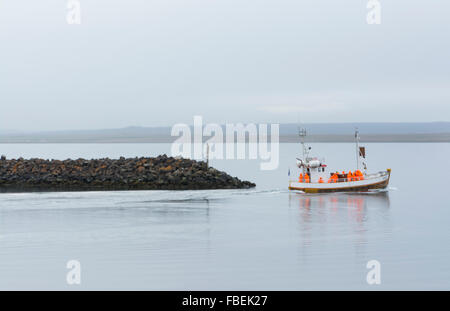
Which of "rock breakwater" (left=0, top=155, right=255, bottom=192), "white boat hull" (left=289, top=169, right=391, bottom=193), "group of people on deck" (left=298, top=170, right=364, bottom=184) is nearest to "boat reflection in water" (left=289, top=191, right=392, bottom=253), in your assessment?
"white boat hull" (left=289, top=169, right=391, bottom=193)

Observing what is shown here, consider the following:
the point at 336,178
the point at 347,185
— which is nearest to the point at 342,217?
the point at 336,178

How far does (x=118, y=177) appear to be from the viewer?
5041 cm

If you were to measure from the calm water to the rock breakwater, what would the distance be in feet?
17.1

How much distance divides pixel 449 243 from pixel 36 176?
122ft

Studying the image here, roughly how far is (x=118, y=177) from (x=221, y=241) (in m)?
26.7

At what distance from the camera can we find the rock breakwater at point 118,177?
49.1 meters

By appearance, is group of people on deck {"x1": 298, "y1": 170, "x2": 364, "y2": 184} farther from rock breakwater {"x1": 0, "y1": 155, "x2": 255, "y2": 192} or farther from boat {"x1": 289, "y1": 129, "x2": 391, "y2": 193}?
rock breakwater {"x1": 0, "y1": 155, "x2": 255, "y2": 192}

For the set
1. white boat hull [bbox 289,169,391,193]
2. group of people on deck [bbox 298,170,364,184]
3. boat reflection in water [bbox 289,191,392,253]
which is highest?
group of people on deck [bbox 298,170,364,184]

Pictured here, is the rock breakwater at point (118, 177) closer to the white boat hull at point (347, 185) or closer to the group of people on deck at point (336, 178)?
the group of people on deck at point (336, 178)

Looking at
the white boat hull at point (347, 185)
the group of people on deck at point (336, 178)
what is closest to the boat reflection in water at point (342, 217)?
the white boat hull at point (347, 185)

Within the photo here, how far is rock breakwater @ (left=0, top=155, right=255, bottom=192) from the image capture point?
49.1m

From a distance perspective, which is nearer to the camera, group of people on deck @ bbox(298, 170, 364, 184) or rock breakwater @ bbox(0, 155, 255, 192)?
group of people on deck @ bbox(298, 170, 364, 184)

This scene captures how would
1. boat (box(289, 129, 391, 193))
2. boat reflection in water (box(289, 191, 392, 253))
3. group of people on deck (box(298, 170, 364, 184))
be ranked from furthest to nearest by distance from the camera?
group of people on deck (box(298, 170, 364, 184)) → boat (box(289, 129, 391, 193)) → boat reflection in water (box(289, 191, 392, 253))
